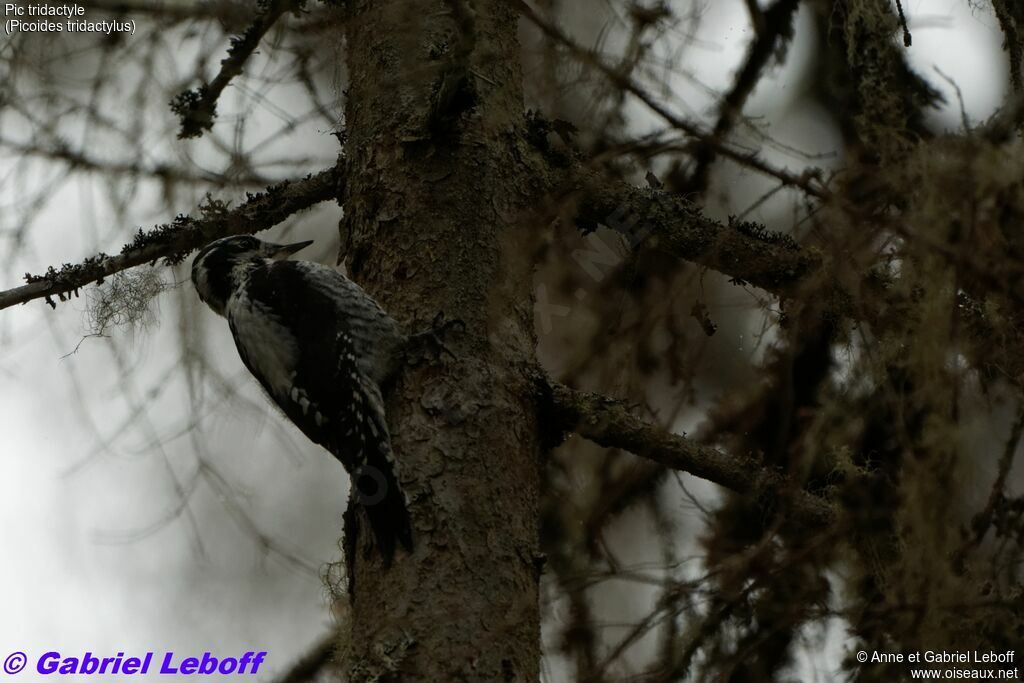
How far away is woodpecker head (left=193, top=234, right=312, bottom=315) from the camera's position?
12.9 feet

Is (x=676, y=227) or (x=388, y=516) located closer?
(x=388, y=516)

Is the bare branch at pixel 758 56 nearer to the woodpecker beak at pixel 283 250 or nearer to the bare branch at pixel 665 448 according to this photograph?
the bare branch at pixel 665 448

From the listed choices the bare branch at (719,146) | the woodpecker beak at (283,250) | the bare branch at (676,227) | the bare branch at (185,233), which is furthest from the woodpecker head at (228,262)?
the bare branch at (719,146)

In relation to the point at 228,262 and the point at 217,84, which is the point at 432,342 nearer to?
the point at 217,84

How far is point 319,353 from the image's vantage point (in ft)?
12.2

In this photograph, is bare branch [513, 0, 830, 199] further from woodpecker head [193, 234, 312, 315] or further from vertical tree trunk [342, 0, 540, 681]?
woodpecker head [193, 234, 312, 315]

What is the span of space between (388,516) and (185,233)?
1.07 metres

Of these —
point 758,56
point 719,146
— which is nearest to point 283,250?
point 758,56

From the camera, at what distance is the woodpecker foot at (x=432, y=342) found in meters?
2.80

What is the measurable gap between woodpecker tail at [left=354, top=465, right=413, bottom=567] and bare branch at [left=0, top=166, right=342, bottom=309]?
88cm

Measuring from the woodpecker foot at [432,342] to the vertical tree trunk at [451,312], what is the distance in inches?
1.2

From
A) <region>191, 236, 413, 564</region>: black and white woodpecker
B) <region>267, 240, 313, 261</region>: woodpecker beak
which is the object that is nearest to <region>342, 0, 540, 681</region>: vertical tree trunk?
<region>191, 236, 413, 564</region>: black and white woodpecker

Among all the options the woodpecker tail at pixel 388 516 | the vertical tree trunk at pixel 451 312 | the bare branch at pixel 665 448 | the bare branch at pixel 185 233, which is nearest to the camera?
the vertical tree trunk at pixel 451 312

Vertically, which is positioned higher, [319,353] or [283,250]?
[283,250]
